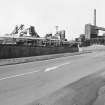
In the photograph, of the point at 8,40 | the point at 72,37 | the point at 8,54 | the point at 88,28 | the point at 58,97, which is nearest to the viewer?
the point at 58,97

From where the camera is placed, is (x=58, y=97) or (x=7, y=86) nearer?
(x=58, y=97)

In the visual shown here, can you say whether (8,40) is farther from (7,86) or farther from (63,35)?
(63,35)

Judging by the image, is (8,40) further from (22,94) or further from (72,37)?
(72,37)

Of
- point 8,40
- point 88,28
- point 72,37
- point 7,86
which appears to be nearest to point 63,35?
point 72,37

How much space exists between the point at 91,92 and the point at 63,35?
75.2m

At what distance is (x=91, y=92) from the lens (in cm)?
700

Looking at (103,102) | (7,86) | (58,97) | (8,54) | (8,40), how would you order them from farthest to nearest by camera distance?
(8,40) < (8,54) < (7,86) < (58,97) < (103,102)

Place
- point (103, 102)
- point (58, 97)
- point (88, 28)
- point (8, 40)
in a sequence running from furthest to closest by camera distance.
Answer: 1. point (88, 28)
2. point (8, 40)
3. point (58, 97)
4. point (103, 102)

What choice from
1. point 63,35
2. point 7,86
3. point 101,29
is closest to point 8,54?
point 7,86

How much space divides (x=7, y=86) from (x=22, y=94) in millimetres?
1408

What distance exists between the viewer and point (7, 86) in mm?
7637

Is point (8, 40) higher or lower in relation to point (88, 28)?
lower

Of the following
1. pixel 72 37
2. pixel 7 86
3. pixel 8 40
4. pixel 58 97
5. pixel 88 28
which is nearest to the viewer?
pixel 58 97

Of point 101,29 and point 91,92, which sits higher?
point 101,29
